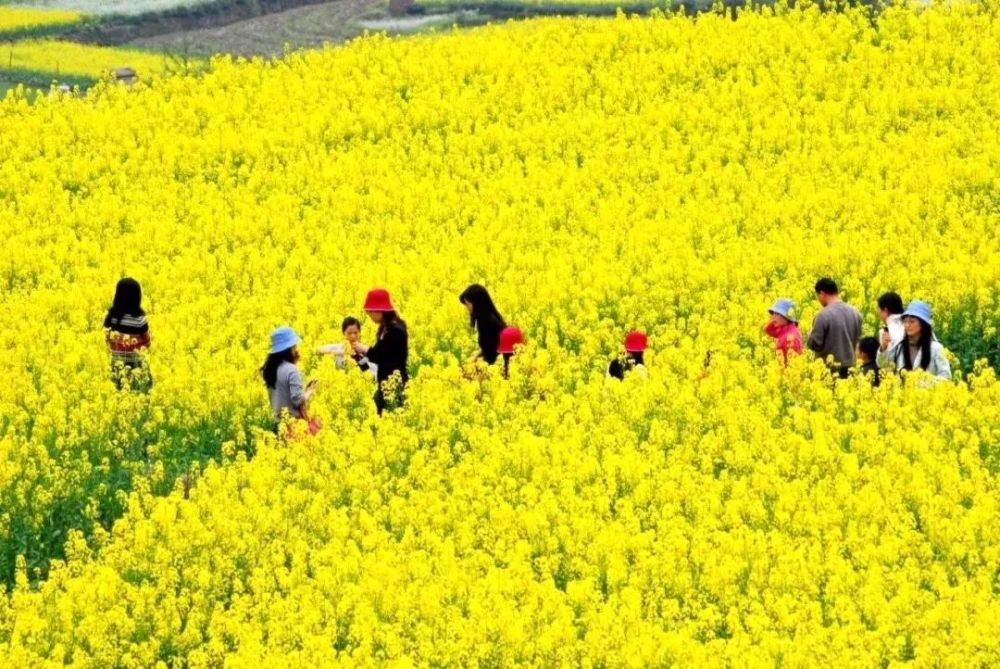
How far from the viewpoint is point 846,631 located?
13.0 m

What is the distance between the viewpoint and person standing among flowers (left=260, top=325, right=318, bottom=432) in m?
17.2

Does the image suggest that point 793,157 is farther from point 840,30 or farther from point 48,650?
point 48,650

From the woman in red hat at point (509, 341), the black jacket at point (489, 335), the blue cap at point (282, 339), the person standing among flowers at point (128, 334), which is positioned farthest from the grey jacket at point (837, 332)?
the person standing among flowers at point (128, 334)

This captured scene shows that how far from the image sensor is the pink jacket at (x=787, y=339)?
18.4 meters

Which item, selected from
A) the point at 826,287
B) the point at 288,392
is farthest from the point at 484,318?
the point at 826,287

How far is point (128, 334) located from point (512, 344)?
3.71m

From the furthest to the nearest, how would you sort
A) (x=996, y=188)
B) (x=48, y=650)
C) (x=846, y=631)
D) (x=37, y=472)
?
(x=996, y=188)
(x=37, y=472)
(x=48, y=650)
(x=846, y=631)

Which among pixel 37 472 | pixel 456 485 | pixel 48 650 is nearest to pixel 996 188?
pixel 456 485

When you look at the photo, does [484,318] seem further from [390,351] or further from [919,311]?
[919,311]

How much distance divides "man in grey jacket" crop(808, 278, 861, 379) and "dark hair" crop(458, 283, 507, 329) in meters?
2.88

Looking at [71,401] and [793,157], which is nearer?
[71,401]

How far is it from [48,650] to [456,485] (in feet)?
12.1

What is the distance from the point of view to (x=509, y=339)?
18.2m

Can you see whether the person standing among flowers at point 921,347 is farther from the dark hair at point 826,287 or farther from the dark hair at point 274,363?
the dark hair at point 274,363
